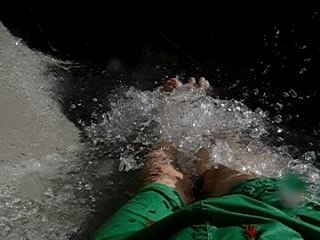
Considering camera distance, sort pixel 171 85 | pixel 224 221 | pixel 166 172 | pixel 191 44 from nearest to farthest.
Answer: pixel 224 221, pixel 166 172, pixel 171 85, pixel 191 44

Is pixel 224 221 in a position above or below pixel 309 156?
below

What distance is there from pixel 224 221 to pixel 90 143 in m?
0.77

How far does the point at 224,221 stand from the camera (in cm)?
99

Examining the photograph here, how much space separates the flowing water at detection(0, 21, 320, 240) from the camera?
137 centimetres

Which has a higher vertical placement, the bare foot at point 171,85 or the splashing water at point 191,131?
the bare foot at point 171,85

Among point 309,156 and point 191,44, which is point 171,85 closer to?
point 191,44

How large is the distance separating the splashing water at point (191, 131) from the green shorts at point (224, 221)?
0.45 m

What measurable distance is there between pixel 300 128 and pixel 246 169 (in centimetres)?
45

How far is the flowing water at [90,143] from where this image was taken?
1371 mm

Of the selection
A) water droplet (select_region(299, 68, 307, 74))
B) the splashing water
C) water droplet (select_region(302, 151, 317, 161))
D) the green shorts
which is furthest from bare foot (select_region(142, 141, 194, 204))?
water droplet (select_region(299, 68, 307, 74))

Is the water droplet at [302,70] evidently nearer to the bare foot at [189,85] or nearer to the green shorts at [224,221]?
the bare foot at [189,85]

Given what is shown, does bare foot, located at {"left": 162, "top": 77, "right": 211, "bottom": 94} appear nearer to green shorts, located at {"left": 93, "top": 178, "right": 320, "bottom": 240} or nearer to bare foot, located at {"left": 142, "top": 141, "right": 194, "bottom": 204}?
bare foot, located at {"left": 142, "top": 141, "right": 194, "bottom": 204}

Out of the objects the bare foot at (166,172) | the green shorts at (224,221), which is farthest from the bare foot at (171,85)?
the green shorts at (224,221)

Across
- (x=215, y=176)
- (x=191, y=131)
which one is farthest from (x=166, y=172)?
(x=191, y=131)
